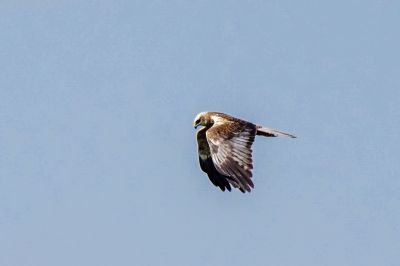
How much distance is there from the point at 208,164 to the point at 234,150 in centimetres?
181

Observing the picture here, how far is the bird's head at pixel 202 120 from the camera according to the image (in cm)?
4344

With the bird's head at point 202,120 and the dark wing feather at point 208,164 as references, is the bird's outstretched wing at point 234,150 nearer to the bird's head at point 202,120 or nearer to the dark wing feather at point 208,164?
the dark wing feather at point 208,164

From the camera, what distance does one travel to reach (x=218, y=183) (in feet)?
139

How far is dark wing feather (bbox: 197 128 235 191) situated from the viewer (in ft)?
138

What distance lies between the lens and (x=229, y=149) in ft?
134

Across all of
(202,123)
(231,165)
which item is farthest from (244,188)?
(202,123)

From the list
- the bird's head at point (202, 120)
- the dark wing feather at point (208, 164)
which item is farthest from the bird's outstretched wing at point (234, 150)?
the bird's head at point (202, 120)

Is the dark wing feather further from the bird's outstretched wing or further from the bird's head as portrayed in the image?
the bird's outstretched wing

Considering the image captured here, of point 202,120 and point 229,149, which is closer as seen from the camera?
point 229,149

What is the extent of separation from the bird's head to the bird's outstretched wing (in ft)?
5.16

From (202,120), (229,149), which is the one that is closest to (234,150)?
(229,149)

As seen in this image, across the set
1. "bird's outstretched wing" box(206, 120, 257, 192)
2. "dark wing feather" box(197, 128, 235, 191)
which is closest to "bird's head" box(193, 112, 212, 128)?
"dark wing feather" box(197, 128, 235, 191)

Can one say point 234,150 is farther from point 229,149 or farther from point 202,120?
point 202,120

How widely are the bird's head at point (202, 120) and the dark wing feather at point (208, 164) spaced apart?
172 mm
